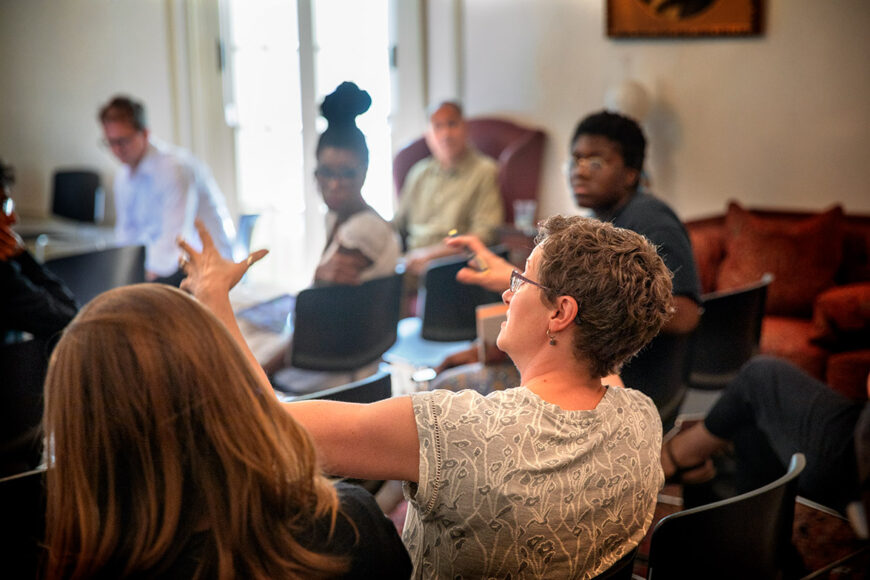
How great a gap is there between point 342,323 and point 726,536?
1.75m

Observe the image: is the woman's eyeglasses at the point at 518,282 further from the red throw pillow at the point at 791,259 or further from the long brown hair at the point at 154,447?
the red throw pillow at the point at 791,259

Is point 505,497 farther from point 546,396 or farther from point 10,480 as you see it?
point 10,480

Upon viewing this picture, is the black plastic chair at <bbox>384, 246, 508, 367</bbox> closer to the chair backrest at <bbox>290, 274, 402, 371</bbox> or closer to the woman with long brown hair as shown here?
the chair backrest at <bbox>290, 274, 402, 371</bbox>

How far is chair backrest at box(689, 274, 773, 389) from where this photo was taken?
9.36ft

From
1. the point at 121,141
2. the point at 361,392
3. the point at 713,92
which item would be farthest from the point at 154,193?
the point at 713,92

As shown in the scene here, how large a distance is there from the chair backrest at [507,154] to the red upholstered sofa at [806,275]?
1120 millimetres

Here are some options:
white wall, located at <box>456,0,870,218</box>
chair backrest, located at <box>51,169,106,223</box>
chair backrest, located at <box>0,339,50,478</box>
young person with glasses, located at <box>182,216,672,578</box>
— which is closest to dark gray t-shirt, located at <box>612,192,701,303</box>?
young person with glasses, located at <box>182,216,672,578</box>

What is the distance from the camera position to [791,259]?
3879 millimetres

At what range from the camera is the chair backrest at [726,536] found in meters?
1.29

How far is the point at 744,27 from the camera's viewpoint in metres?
4.33

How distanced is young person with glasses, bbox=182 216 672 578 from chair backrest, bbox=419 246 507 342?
1809 millimetres

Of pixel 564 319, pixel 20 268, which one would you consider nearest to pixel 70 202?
pixel 20 268

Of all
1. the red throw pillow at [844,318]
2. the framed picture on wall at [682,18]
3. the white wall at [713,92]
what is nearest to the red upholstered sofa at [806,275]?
the red throw pillow at [844,318]

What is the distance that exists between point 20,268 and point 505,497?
1893 mm
